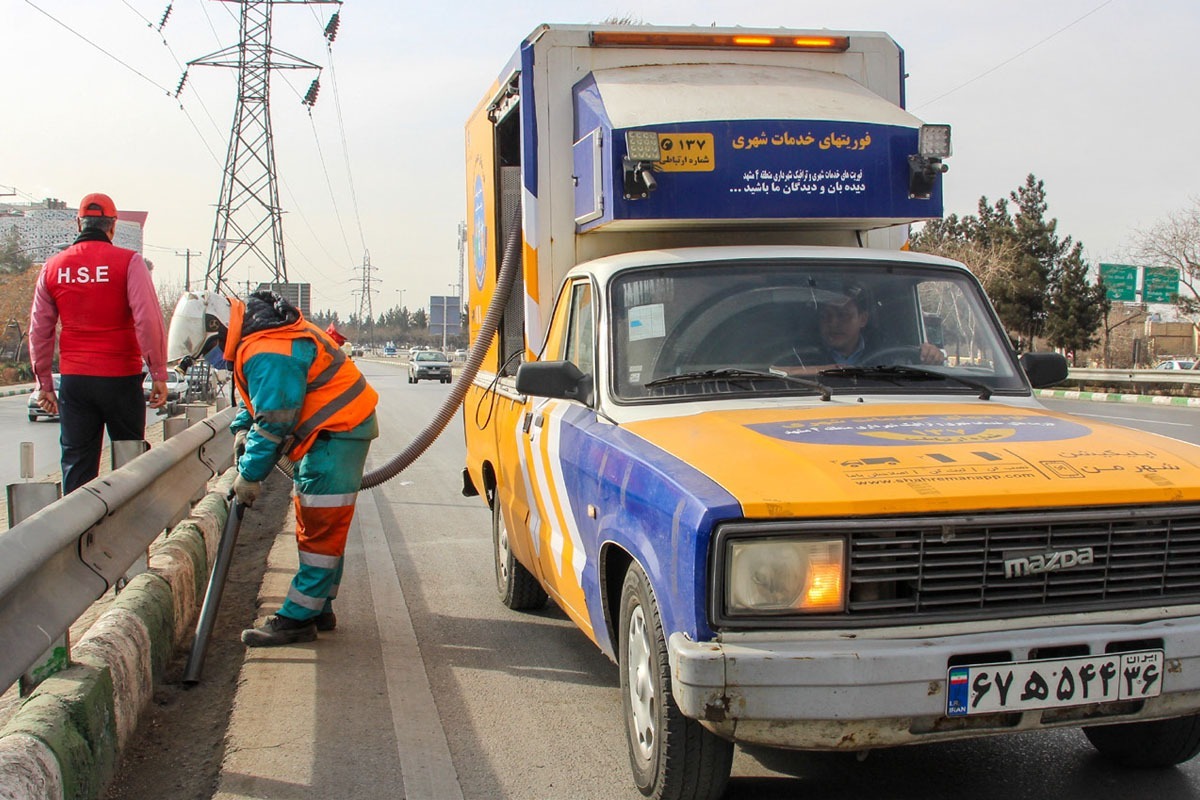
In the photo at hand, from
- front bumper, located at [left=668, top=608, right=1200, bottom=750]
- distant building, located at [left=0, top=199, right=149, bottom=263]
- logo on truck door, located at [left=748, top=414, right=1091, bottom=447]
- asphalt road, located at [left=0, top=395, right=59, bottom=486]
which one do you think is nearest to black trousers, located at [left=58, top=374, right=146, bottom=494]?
Result: asphalt road, located at [left=0, top=395, right=59, bottom=486]

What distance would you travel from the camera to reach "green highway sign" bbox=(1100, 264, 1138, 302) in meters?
46.4

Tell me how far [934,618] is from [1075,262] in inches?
1898

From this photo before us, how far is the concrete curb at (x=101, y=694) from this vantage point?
301 centimetres

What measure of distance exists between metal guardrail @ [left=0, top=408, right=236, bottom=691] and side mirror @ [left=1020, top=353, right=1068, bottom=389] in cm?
379

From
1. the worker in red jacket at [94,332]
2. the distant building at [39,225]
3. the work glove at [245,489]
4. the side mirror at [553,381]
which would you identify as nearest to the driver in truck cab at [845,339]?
the side mirror at [553,381]

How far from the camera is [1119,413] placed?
2286cm

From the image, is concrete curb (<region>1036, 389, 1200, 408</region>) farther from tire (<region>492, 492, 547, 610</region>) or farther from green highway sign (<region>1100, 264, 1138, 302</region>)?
tire (<region>492, 492, 547, 610</region>)

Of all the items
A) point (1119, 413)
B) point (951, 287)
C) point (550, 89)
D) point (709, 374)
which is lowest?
point (1119, 413)

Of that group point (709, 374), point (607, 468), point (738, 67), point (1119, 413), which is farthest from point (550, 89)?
point (1119, 413)

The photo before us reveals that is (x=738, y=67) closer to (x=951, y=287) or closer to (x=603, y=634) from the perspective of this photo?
(x=951, y=287)

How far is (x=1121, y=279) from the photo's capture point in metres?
46.5

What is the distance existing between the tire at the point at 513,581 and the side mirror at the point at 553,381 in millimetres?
1726

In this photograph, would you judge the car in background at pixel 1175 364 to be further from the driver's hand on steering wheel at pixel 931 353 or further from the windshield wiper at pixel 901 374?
the windshield wiper at pixel 901 374

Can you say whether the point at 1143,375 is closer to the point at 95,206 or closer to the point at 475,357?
the point at 475,357
